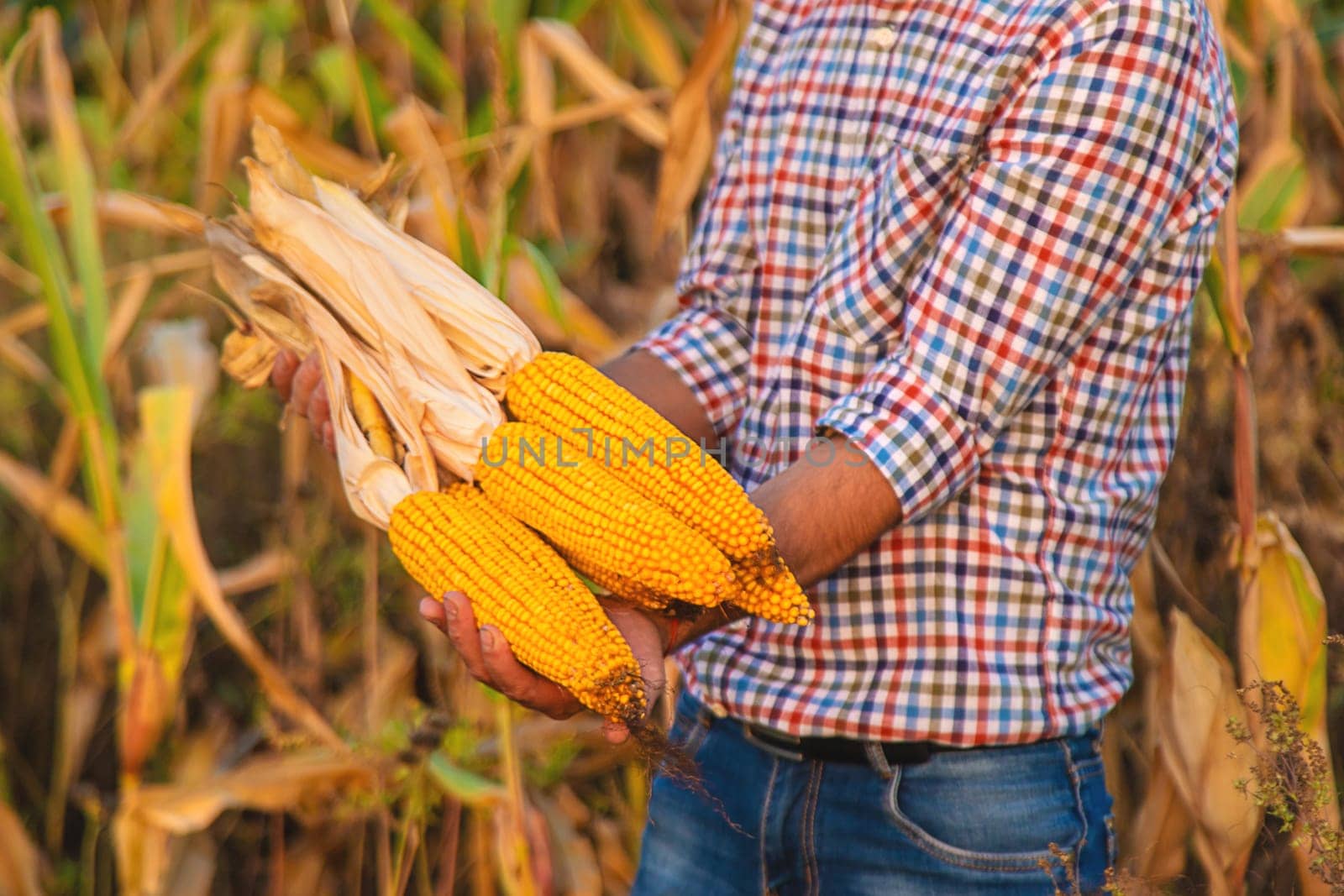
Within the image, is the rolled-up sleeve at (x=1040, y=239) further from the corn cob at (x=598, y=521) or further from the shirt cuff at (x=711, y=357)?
the shirt cuff at (x=711, y=357)

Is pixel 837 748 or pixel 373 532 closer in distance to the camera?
pixel 837 748

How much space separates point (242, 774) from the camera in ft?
7.41

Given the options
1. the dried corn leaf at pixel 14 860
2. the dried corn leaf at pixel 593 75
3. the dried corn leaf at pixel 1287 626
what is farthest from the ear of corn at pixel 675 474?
the dried corn leaf at pixel 14 860

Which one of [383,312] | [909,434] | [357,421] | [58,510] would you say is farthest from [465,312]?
[58,510]

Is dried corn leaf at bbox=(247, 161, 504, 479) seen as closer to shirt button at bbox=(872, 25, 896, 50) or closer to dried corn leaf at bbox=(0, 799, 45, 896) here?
shirt button at bbox=(872, 25, 896, 50)

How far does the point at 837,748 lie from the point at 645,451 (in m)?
0.53

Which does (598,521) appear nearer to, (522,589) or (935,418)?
(522,589)

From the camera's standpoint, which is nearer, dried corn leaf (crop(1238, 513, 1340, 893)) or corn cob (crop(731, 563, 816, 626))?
corn cob (crop(731, 563, 816, 626))

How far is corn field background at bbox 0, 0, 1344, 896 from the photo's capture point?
188cm

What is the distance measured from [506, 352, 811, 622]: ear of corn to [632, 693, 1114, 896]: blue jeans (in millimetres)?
302

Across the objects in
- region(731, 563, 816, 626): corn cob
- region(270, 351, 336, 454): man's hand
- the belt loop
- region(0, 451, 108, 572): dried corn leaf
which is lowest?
region(0, 451, 108, 572): dried corn leaf

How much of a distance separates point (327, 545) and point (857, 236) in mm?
1773

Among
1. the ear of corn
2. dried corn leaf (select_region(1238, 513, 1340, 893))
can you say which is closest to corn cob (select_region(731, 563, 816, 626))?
the ear of corn

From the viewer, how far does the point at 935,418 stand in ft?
4.19
